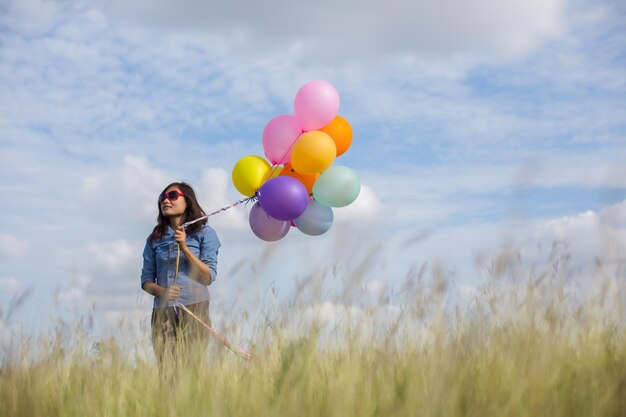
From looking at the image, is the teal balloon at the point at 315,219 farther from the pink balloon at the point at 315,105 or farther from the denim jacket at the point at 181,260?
the denim jacket at the point at 181,260

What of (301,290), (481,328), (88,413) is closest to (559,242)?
(481,328)

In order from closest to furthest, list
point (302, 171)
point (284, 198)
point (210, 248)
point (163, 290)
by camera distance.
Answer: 1. point (163, 290)
2. point (210, 248)
3. point (284, 198)
4. point (302, 171)

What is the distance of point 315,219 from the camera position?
5.68 meters

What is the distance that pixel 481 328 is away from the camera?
2.94m

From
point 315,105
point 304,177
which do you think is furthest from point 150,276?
point 315,105

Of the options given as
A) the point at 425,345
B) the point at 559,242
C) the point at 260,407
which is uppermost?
the point at 559,242

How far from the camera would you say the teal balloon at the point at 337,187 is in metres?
5.39

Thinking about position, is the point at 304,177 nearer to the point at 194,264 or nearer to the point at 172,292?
the point at 194,264

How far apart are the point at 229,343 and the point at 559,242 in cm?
166

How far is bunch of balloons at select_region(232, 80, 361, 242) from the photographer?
530 cm

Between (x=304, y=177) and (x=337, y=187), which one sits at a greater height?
(x=304, y=177)

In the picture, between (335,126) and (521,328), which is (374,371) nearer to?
(521,328)

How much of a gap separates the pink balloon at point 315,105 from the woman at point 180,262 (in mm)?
1265

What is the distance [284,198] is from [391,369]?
102 inches
